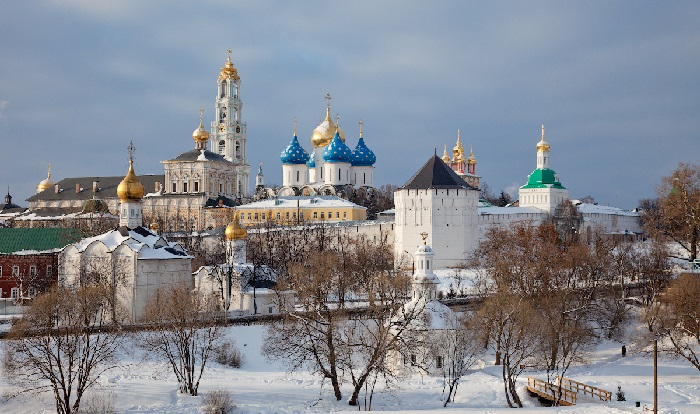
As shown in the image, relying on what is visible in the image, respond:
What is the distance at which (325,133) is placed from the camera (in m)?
71.6

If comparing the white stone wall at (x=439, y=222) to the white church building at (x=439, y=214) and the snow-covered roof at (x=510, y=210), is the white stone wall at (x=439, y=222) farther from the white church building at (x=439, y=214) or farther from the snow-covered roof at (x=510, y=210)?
the snow-covered roof at (x=510, y=210)

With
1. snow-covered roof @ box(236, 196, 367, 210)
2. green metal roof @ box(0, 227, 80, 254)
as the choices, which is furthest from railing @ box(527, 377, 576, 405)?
snow-covered roof @ box(236, 196, 367, 210)

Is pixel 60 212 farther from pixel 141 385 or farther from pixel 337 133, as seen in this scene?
pixel 141 385

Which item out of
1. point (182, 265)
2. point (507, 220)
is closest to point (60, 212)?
point (507, 220)

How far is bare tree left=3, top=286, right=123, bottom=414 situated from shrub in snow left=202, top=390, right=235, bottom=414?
2656mm

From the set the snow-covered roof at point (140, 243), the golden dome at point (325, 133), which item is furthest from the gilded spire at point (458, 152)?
the snow-covered roof at point (140, 243)

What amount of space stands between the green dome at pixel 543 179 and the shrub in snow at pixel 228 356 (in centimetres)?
3662

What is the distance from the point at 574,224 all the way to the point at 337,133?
1745 cm

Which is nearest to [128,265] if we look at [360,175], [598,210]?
[360,175]

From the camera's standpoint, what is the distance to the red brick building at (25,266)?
36.5m

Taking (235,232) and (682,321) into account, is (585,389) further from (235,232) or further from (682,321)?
(235,232)

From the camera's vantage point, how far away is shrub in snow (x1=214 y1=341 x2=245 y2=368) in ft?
93.8

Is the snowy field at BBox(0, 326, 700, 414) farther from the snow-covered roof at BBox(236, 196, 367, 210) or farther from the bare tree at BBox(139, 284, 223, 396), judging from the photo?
the snow-covered roof at BBox(236, 196, 367, 210)

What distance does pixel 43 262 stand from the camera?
37.5 meters
